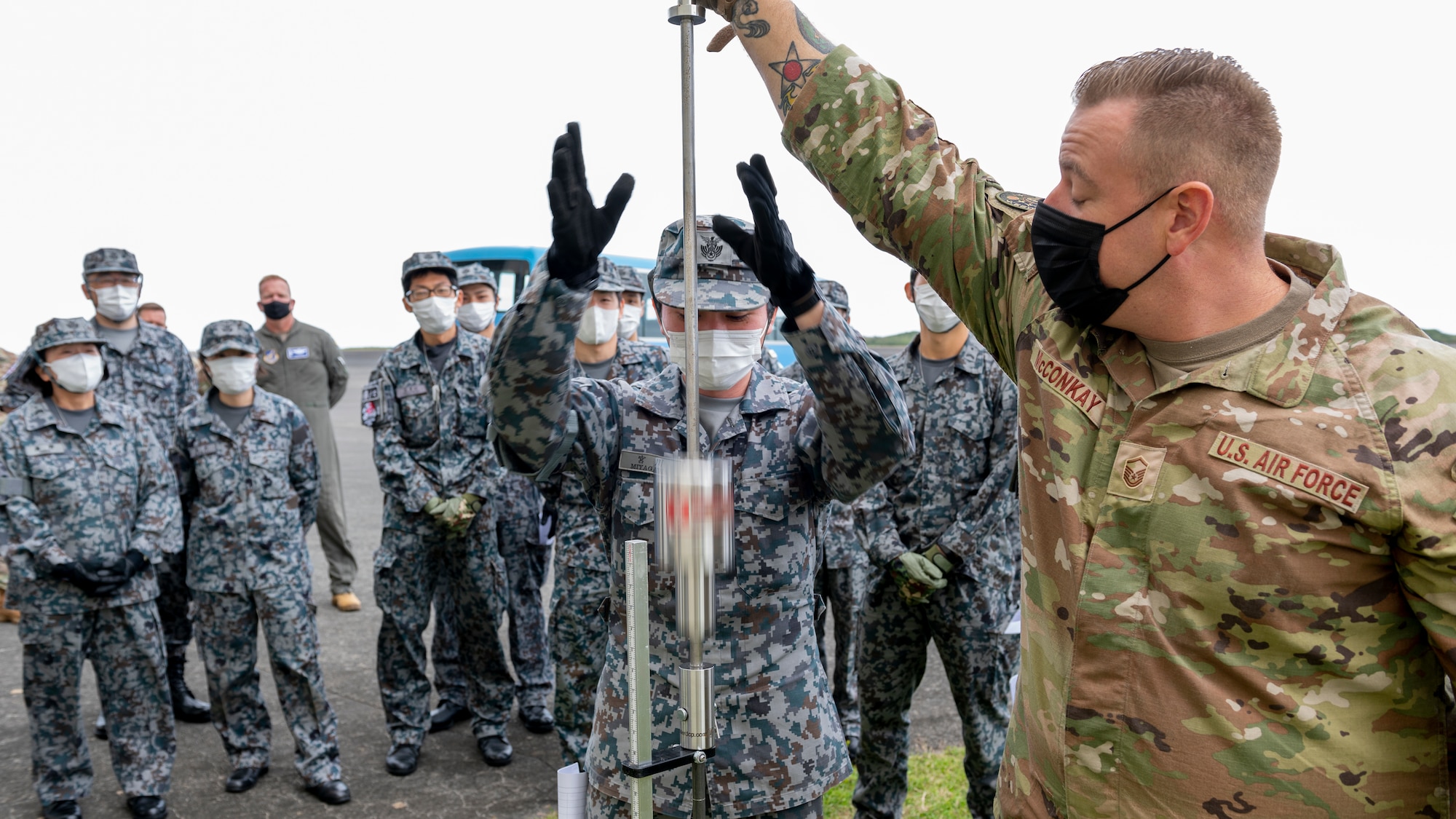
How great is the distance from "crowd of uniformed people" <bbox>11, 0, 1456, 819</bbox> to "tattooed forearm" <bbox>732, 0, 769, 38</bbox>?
1 cm

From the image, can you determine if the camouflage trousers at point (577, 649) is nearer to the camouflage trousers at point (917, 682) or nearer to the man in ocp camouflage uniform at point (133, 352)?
A: the camouflage trousers at point (917, 682)

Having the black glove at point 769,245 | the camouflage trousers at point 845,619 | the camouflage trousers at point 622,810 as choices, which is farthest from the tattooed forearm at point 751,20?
the camouflage trousers at point 845,619

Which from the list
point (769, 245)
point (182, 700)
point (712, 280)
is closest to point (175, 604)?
point (182, 700)

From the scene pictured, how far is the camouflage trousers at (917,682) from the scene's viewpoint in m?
3.78

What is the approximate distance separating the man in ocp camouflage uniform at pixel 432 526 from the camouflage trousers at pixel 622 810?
2.61 meters

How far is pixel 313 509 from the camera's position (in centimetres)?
505

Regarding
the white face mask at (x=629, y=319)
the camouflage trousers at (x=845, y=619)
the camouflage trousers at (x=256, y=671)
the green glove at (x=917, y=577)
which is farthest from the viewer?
the white face mask at (x=629, y=319)

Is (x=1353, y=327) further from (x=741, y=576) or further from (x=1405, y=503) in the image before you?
(x=741, y=576)

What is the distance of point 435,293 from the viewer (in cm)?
523

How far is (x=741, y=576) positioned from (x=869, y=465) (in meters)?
0.46

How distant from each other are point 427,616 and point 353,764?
763 millimetres

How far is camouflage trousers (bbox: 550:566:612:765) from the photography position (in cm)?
437

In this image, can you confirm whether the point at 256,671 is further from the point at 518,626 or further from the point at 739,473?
the point at 739,473

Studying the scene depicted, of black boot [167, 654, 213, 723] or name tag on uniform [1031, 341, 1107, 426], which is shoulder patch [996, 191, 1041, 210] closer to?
name tag on uniform [1031, 341, 1107, 426]
